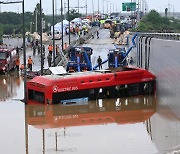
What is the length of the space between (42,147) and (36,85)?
A: 975cm

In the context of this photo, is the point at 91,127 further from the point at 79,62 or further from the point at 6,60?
the point at 6,60

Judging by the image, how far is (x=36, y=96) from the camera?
29.1 meters

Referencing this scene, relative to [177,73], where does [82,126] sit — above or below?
below

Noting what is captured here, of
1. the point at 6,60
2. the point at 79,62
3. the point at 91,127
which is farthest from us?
the point at 6,60

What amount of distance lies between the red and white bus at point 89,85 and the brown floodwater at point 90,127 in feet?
1.40

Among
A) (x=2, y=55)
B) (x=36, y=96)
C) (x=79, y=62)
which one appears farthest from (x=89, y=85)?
(x=2, y=55)

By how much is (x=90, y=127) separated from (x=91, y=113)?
369 cm

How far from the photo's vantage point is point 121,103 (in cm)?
2959

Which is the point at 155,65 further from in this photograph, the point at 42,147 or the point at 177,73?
the point at 42,147

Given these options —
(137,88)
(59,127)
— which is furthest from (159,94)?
(59,127)

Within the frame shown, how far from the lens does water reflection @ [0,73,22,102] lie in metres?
33.1

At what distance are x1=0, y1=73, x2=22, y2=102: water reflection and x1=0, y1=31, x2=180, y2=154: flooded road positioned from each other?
0.95 feet

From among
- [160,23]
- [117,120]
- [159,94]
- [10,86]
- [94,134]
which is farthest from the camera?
[160,23]

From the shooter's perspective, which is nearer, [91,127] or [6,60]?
[91,127]
